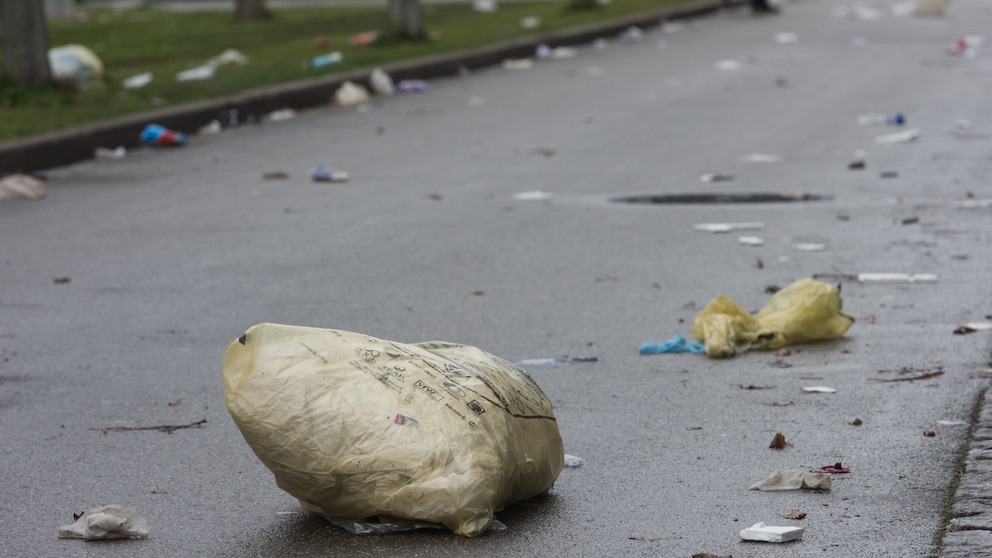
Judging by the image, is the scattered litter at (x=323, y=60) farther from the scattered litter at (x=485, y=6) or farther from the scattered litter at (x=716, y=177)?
the scattered litter at (x=485, y=6)

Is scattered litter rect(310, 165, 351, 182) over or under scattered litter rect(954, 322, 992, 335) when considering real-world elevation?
under

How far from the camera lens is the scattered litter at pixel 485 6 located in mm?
25059

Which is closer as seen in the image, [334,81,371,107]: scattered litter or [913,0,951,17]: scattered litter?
[334,81,371,107]: scattered litter

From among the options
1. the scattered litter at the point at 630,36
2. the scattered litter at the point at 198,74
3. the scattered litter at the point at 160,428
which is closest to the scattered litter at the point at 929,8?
the scattered litter at the point at 630,36

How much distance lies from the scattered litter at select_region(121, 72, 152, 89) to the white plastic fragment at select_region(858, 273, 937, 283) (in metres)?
9.07

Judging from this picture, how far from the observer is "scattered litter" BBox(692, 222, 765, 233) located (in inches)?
310

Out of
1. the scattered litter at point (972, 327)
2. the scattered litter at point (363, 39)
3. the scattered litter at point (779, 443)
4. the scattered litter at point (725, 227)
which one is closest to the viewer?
the scattered litter at point (779, 443)

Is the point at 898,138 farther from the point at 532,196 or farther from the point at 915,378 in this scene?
the point at 915,378

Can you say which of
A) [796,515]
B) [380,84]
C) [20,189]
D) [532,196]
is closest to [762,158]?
[532,196]

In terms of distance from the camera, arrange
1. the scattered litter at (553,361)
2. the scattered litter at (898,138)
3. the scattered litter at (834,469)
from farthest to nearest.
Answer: the scattered litter at (898,138)
the scattered litter at (553,361)
the scattered litter at (834,469)

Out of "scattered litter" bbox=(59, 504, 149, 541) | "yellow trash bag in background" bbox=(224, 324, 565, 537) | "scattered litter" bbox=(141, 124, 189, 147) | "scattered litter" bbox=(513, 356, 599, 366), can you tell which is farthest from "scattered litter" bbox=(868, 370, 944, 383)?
"scattered litter" bbox=(141, 124, 189, 147)

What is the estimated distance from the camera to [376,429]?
352 centimetres

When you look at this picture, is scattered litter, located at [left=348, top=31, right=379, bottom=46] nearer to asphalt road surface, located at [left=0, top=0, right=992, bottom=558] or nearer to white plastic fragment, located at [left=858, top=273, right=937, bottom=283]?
asphalt road surface, located at [left=0, top=0, right=992, bottom=558]

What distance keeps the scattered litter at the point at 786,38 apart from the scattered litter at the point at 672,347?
15221 mm
